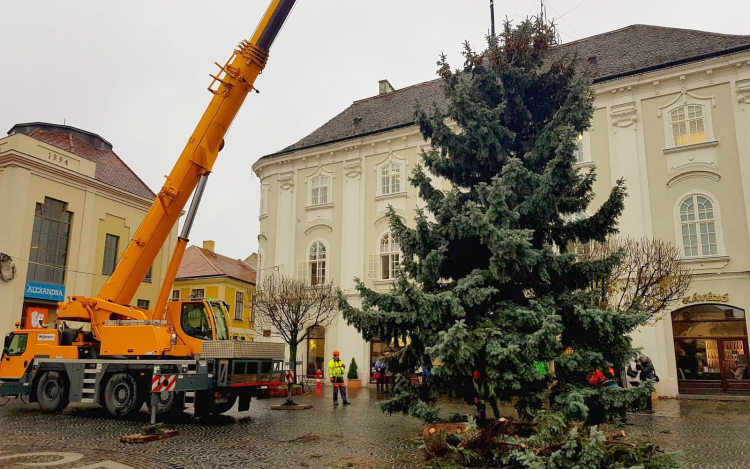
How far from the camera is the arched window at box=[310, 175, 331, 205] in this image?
92.3 feet

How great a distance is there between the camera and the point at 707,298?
1934cm

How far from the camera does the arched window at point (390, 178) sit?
86.6ft

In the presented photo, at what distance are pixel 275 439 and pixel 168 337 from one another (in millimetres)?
4172

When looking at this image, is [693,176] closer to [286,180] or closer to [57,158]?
[286,180]

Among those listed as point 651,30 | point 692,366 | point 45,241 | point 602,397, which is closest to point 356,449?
point 602,397

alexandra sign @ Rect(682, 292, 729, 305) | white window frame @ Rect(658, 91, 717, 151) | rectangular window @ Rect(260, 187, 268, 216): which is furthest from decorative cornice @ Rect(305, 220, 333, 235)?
alexandra sign @ Rect(682, 292, 729, 305)

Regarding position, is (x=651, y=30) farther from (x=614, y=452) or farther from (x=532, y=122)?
(x=614, y=452)

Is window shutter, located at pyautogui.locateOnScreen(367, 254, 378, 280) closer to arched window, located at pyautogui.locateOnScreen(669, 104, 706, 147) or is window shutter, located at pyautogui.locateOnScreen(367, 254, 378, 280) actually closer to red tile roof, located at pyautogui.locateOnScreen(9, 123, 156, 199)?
red tile roof, located at pyautogui.locateOnScreen(9, 123, 156, 199)

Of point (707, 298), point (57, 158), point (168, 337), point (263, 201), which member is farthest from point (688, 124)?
point (57, 158)

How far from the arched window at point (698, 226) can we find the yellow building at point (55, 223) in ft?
74.5

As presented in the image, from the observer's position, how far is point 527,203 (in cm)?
873

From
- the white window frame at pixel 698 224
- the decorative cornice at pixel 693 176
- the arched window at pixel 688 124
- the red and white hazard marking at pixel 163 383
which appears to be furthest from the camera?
the arched window at pixel 688 124

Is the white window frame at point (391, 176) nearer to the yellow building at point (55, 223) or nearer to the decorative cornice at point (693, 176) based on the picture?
the decorative cornice at point (693, 176)

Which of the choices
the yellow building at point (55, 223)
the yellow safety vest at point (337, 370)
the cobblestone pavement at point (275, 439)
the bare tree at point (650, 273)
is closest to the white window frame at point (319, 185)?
the yellow building at point (55, 223)
